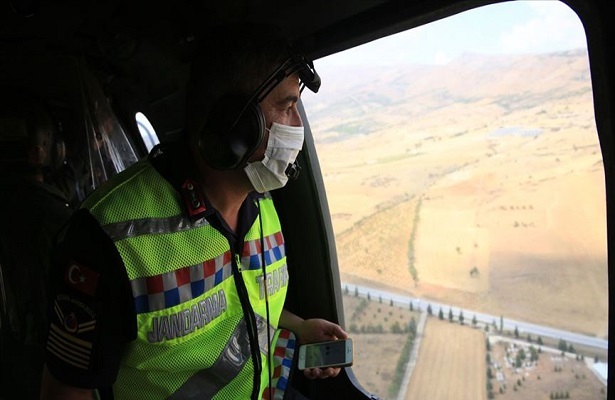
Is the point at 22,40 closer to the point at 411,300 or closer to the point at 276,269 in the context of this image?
the point at 276,269

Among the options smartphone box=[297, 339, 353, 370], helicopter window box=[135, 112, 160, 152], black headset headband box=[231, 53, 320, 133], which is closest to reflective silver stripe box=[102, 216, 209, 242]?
black headset headband box=[231, 53, 320, 133]

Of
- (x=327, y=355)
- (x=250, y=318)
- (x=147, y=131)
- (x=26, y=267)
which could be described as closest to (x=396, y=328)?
(x=327, y=355)

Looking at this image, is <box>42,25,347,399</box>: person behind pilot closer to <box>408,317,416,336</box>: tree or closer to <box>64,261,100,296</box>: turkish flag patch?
<box>64,261,100,296</box>: turkish flag patch

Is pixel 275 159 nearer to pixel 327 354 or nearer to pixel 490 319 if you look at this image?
pixel 327 354

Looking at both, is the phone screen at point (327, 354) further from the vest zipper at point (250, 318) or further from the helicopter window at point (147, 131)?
the helicopter window at point (147, 131)

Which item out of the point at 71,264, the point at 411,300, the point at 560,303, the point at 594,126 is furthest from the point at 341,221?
the point at 71,264
